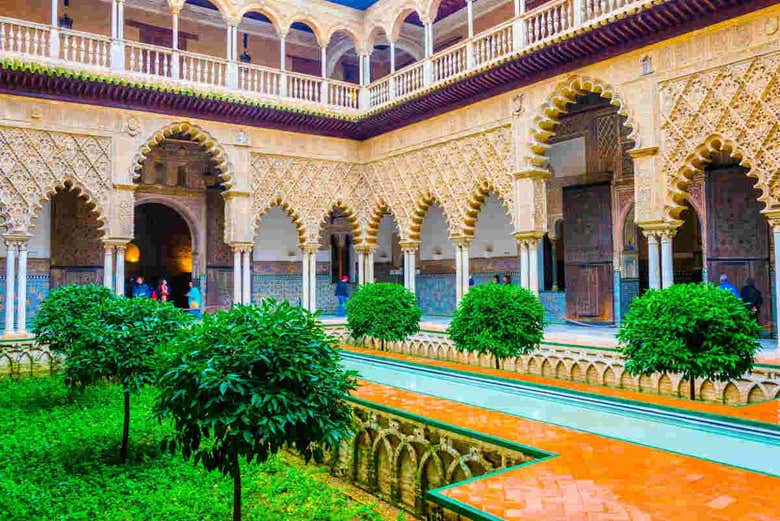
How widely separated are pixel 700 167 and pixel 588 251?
4.21 meters

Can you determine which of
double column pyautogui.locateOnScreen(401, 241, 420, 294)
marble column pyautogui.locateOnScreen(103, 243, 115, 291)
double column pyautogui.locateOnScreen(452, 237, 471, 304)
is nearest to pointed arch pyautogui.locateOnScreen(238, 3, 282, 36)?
double column pyautogui.locateOnScreen(401, 241, 420, 294)

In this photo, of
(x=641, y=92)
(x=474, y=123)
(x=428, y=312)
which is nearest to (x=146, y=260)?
(x=428, y=312)

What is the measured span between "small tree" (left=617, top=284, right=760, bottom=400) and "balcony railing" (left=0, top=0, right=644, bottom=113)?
14.1 feet

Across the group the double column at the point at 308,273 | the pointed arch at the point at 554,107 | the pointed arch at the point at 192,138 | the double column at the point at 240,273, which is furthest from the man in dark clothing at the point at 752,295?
the pointed arch at the point at 192,138

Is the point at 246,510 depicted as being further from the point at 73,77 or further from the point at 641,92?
the point at 73,77

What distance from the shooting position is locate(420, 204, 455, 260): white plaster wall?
53.7 ft

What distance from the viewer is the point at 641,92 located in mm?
8789

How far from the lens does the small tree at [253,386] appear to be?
316 centimetres

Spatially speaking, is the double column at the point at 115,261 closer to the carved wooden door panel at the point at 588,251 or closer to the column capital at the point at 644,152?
the carved wooden door panel at the point at 588,251

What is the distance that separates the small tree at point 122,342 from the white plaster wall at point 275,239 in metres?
10.6

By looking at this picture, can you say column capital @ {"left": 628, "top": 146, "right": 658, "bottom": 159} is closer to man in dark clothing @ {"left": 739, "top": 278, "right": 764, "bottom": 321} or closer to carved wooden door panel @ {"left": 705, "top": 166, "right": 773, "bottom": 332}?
carved wooden door panel @ {"left": 705, "top": 166, "right": 773, "bottom": 332}

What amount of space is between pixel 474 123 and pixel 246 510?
8.67m

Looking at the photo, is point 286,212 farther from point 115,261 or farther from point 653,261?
point 653,261

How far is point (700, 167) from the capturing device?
838 centimetres
